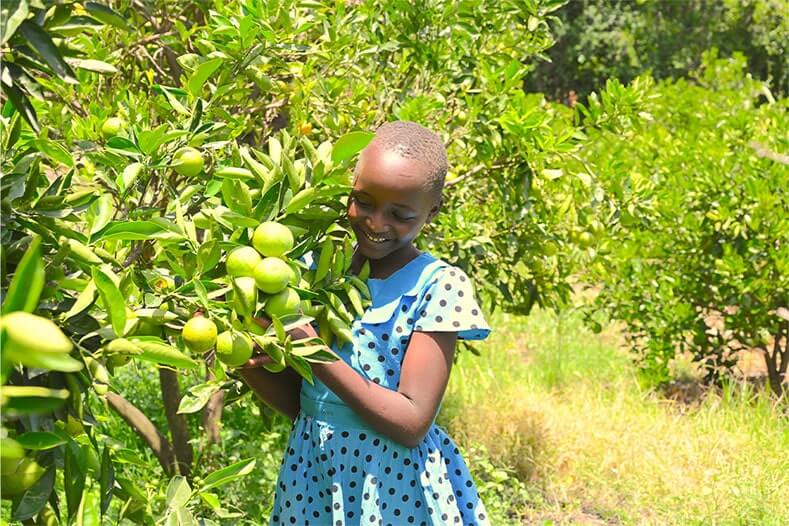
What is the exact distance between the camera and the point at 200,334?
1.33 m

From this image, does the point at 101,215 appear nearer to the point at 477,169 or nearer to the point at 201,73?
the point at 201,73

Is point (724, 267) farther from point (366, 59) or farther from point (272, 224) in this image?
point (272, 224)

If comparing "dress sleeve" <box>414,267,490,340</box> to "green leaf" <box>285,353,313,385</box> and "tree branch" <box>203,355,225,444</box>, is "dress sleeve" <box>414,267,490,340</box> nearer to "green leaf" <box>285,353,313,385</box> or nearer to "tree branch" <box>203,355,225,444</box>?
"green leaf" <box>285,353,313,385</box>

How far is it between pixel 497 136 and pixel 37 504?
77.4 inches

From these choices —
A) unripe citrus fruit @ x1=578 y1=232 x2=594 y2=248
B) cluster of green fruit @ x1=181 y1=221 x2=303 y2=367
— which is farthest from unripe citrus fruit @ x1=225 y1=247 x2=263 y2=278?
unripe citrus fruit @ x1=578 y1=232 x2=594 y2=248

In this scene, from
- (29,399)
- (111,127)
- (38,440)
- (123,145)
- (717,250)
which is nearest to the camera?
(29,399)

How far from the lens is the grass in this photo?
11.8 feet

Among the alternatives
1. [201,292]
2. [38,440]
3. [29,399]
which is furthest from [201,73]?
[29,399]

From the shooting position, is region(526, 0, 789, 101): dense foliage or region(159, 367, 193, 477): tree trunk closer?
region(159, 367, 193, 477): tree trunk

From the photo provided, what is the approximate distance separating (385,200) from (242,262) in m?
0.37

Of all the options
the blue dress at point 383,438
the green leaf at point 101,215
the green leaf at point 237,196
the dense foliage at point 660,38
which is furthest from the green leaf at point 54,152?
the dense foliage at point 660,38

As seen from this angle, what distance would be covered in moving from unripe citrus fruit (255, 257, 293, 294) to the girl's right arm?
0.43 meters

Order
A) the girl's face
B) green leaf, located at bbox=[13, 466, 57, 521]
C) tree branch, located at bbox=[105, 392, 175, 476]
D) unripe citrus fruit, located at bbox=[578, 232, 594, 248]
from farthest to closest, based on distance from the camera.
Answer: tree branch, located at bbox=[105, 392, 175, 476] < unripe citrus fruit, located at bbox=[578, 232, 594, 248] < the girl's face < green leaf, located at bbox=[13, 466, 57, 521]

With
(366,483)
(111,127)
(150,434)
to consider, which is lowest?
(150,434)
